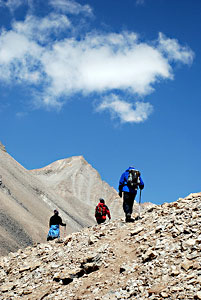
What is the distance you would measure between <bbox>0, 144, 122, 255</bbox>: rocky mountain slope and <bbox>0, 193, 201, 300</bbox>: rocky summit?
1983cm

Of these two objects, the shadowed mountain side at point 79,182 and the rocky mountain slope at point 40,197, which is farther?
the shadowed mountain side at point 79,182

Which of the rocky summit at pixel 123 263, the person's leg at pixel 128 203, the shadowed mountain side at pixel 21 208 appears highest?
the shadowed mountain side at pixel 21 208

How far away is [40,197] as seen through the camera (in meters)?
63.8

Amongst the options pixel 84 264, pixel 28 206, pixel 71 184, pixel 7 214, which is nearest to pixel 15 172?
pixel 28 206

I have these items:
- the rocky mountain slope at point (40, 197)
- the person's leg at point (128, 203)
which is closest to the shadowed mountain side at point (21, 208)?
the rocky mountain slope at point (40, 197)

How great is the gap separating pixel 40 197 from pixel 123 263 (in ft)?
184

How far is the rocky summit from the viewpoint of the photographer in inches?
302

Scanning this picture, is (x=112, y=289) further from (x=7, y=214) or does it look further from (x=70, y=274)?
(x=7, y=214)

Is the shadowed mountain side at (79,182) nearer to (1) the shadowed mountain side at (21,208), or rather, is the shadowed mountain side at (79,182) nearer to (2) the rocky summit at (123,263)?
(1) the shadowed mountain side at (21,208)

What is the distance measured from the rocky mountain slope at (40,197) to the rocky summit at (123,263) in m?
19.8

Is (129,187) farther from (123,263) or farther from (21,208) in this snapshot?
(21,208)

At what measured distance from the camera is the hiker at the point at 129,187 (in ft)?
40.0

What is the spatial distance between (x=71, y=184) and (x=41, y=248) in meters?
101

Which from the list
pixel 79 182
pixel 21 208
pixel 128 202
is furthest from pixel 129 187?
pixel 79 182
